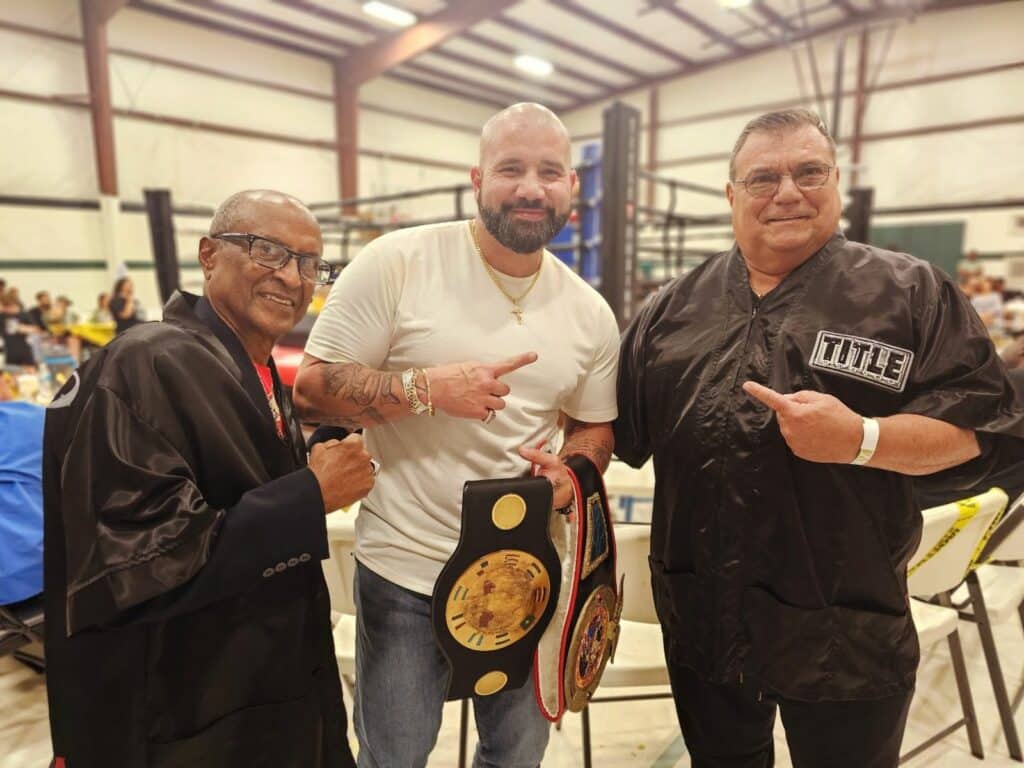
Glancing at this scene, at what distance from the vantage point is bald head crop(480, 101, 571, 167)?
113 centimetres

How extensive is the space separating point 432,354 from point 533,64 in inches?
429

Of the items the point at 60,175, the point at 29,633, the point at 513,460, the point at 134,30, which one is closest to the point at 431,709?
the point at 513,460

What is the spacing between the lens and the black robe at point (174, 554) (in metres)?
0.79

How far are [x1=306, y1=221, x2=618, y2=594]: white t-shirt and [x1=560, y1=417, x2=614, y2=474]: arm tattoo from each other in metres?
0.08

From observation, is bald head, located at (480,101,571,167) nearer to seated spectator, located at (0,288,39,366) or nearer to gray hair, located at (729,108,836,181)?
gray hair, located at (729,108,836,181)

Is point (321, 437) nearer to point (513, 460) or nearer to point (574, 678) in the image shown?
point (513, 460)

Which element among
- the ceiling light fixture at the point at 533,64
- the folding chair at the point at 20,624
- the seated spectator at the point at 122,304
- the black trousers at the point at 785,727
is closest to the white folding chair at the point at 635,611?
the black trousers at the point at 785,727

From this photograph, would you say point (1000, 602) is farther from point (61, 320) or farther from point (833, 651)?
point (61, 320)

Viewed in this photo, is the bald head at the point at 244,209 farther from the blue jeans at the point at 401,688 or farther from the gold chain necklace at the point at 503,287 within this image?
the blue jeans at the point at 401,688

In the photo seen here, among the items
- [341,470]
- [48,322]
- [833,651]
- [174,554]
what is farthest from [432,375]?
[48,322]

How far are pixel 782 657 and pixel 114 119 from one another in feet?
33.3

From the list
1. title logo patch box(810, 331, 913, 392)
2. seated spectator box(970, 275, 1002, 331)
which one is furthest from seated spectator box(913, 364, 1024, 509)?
seated spectator box(970, 275, 1002, 331)

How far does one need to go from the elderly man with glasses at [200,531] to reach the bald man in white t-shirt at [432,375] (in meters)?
0.13

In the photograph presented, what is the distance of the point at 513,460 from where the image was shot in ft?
3.95
